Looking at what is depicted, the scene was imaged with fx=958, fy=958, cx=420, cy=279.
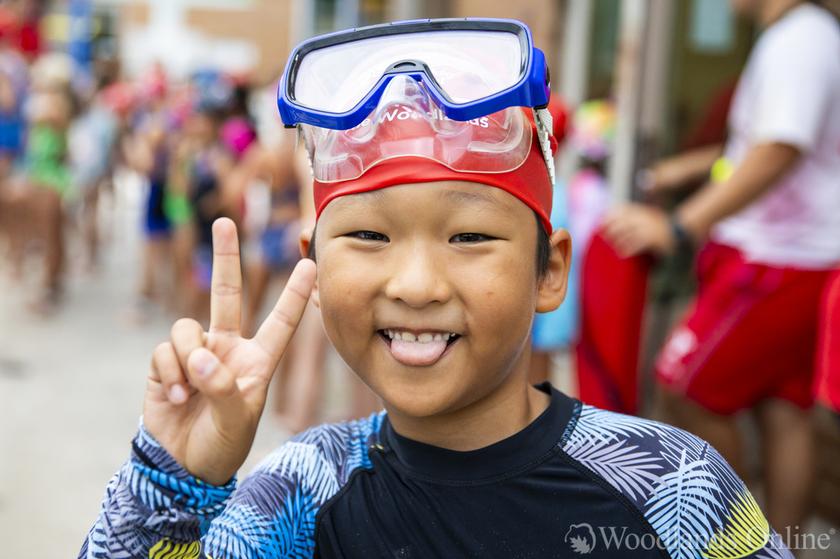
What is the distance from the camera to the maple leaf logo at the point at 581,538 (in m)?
1.66

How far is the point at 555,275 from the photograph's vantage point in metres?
1.86

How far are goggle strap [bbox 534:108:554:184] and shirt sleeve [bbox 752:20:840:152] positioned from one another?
1.43 m

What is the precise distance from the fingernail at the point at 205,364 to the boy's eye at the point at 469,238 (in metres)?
0.45

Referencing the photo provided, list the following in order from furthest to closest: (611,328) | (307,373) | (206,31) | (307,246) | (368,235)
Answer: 1. (206,31)
2. (307,373)
3. (611,328)
4. (307,246)
5. (368,235)

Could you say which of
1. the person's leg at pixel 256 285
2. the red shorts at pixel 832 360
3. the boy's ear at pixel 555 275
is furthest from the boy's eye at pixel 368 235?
the person's leg at pixel 256 285

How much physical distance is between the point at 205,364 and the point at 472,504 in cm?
53

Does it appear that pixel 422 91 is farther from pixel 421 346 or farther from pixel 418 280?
pixel 421 346

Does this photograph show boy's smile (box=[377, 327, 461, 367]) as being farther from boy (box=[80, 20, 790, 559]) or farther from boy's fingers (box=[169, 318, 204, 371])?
boy's fingers (box=[169, 318, 204, 371])

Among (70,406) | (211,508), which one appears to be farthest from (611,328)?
(70,406)

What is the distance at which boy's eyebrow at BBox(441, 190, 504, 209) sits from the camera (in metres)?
1.63

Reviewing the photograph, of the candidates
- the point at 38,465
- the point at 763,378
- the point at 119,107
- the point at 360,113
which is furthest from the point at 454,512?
the point at 119,107

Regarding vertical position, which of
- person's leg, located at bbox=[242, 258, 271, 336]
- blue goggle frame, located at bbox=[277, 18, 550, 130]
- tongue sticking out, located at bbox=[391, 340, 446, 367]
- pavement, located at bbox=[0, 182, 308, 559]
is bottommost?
pavement, located at bbox=[0, 182, 308, 559]

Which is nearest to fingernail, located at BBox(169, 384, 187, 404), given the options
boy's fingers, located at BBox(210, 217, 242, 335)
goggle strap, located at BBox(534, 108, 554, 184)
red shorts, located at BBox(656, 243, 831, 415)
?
boy's fingers, located at BBox(210, 217, 242, 335)

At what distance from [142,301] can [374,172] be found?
771 centimetres
